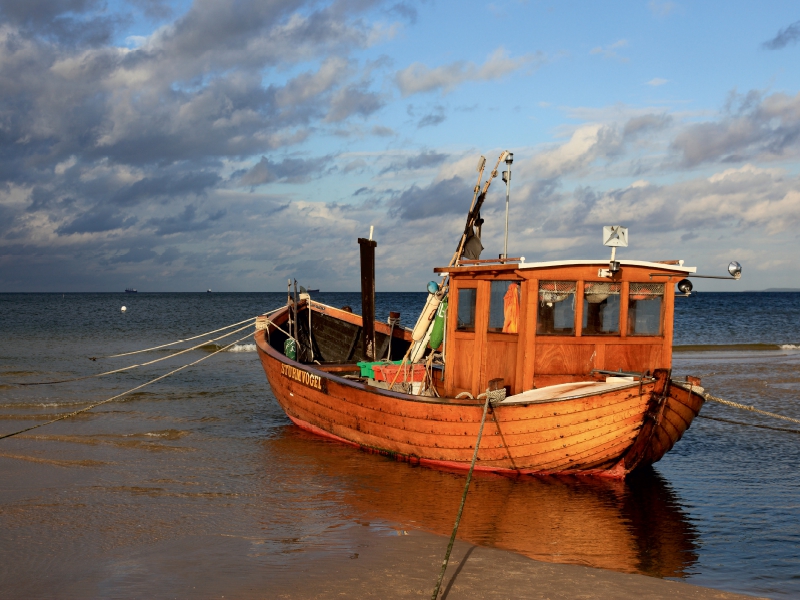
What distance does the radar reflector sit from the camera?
9.24m

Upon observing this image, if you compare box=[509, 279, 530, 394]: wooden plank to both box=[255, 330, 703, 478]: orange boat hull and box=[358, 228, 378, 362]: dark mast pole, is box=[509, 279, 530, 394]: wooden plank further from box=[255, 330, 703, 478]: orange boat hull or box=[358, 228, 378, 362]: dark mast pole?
box=[358, 228, 378, 362]: dark mast pole

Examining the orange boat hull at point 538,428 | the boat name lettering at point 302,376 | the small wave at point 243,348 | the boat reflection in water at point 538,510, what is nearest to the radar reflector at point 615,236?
the orange boat hull at point 538,428

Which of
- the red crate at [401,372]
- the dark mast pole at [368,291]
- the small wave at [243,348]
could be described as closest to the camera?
the red crate at [401,372]

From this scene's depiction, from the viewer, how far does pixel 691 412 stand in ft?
31.1

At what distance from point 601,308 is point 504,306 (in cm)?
131

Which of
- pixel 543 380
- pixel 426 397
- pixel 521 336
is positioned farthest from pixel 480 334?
pixel 426 397

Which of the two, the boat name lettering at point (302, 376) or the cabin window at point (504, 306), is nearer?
the cabin window at point (504, 306)

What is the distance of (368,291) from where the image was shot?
14.3m

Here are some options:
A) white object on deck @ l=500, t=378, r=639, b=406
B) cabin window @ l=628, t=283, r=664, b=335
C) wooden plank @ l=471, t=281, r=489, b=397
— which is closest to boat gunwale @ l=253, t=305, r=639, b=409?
white object on deck @ l=500, t=378, r=639, b=406

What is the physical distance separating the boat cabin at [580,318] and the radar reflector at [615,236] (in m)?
0.56

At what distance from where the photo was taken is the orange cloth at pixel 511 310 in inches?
396

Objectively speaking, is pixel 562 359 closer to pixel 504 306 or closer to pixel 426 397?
pixel 504 306

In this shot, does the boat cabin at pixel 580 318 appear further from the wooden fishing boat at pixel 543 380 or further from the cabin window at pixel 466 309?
the cabin window at pixel 466 309

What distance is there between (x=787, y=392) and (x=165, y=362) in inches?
794
